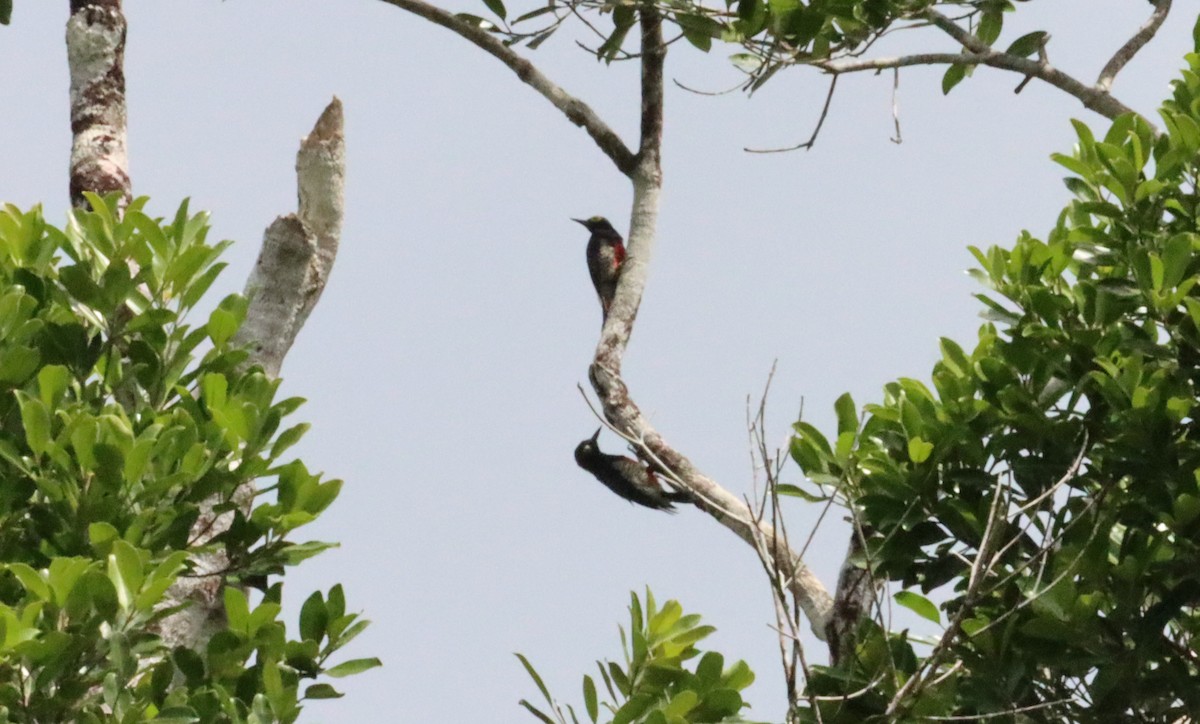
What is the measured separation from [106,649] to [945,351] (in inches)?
82.7

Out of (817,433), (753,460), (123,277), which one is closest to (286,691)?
(123,277)

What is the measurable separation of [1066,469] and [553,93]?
2.19m

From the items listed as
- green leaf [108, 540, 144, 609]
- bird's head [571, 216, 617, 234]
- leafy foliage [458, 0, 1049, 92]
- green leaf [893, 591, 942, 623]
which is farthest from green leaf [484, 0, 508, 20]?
bird's head [571, 216, 617, 234]

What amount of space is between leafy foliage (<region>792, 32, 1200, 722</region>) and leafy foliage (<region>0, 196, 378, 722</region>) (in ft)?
4.10

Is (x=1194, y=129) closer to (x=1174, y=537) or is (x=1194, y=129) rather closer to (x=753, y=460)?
(x=1174, y=537)

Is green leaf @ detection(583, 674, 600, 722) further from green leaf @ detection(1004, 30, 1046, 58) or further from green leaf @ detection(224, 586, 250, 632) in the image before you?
green leaf @ detection(1004, 30, 1046, 58)

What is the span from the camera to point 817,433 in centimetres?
352

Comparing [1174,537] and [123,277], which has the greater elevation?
[123,277]

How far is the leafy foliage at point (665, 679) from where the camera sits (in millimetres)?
2977

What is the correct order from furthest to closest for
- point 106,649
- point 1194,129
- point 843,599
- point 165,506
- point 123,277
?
point 843,599 → point 1194,129 → point 123,277 → point 165,506 → point 106,649

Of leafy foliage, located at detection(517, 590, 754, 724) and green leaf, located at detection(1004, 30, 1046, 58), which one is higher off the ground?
green leaf, located at detection(1004, 30, 1046, 58)

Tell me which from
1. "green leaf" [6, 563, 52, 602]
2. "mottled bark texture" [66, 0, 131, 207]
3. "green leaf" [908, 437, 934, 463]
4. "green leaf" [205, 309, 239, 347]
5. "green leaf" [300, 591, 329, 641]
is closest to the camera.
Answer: "green leaf" [6, 563, 52, 602]

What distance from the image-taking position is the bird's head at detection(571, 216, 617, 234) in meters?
8.28

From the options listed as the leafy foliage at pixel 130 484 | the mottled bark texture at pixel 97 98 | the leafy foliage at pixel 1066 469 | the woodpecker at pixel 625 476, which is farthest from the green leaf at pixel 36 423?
the woodpecker at pixel 625 476
